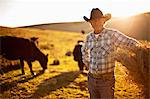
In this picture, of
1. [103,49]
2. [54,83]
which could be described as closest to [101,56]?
[103,49]

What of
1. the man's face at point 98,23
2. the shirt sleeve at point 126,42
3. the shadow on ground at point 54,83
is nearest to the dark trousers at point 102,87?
the shirt sleeve at point 126,42

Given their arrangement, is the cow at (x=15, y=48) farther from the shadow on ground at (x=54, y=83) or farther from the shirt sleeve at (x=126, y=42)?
the shirt sleeve at (x=126, y=42)

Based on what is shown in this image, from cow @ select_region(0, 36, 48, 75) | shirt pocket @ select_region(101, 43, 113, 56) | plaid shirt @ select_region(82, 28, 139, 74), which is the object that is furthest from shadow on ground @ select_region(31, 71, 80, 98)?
shirt pocket @ select_region(101, 43, 113, 56)

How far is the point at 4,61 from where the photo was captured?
1394 cm

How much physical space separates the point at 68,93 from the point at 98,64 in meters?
4.34

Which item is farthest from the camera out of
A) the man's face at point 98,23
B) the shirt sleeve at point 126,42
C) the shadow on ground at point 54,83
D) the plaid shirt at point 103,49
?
the shadow on ground at point 54,83

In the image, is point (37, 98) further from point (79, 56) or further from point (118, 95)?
point (79, 56)

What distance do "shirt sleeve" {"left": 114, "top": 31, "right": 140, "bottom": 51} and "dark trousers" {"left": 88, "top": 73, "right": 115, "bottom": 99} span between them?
2.11 ft

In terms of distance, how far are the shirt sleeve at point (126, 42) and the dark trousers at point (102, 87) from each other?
64cm

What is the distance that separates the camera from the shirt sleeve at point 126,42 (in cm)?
527

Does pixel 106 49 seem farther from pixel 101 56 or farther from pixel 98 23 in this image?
pixel 98 23

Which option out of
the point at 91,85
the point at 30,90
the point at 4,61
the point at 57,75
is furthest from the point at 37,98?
the point at 4,61

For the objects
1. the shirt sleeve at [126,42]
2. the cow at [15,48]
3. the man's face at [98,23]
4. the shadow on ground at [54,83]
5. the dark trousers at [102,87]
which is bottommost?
the shadow on ground at [54,83]

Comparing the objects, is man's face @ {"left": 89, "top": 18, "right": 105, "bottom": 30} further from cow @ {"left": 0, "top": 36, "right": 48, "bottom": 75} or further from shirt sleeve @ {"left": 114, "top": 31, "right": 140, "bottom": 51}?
cow @ {"left": 0, "top": 36, "right": 48, "bottom": 75}
